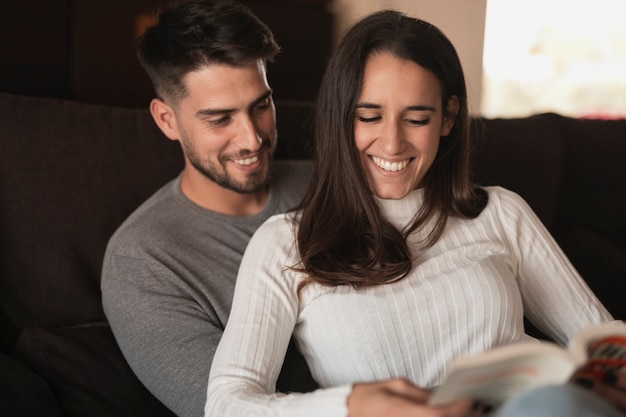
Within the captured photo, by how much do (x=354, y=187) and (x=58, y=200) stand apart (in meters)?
0.75

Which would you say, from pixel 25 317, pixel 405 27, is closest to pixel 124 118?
pixel 25 317

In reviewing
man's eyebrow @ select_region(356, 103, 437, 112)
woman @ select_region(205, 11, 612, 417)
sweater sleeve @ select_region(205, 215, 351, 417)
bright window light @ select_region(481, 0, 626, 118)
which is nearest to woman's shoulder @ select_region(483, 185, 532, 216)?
woman @ select_region(205, 11, 612, 417)

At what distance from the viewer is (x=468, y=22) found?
3713 mm

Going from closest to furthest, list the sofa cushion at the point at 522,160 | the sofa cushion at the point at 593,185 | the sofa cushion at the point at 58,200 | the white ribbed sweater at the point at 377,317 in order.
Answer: the white ribbed sweater at the point at 377,317, the sofa cushion at the point at 58,200, the sofa cushion at the point at 522,160, the sofa cushion at the point at 593,185

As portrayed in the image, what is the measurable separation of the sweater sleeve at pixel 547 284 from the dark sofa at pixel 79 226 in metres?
0.61

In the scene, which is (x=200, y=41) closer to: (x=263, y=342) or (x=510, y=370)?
(x=263, y=342)

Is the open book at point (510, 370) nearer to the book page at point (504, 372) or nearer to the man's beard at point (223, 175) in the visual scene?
the book page at point (504, 372)

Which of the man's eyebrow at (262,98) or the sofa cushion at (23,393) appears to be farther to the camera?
the man's eyebrow at (262,98)

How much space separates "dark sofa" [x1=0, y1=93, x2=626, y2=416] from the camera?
5.05 feet

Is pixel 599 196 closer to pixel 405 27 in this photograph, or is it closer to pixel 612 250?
pixel 612 250

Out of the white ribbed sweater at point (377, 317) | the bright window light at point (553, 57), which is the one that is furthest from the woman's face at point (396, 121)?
the bright window light at point (553, 57)

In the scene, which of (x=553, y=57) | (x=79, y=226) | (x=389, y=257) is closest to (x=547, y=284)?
(x=389, y=257)

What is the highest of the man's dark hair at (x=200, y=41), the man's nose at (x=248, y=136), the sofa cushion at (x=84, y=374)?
the man's dark hair at (x=200, y=41)

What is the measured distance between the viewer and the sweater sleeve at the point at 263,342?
3.78ft
